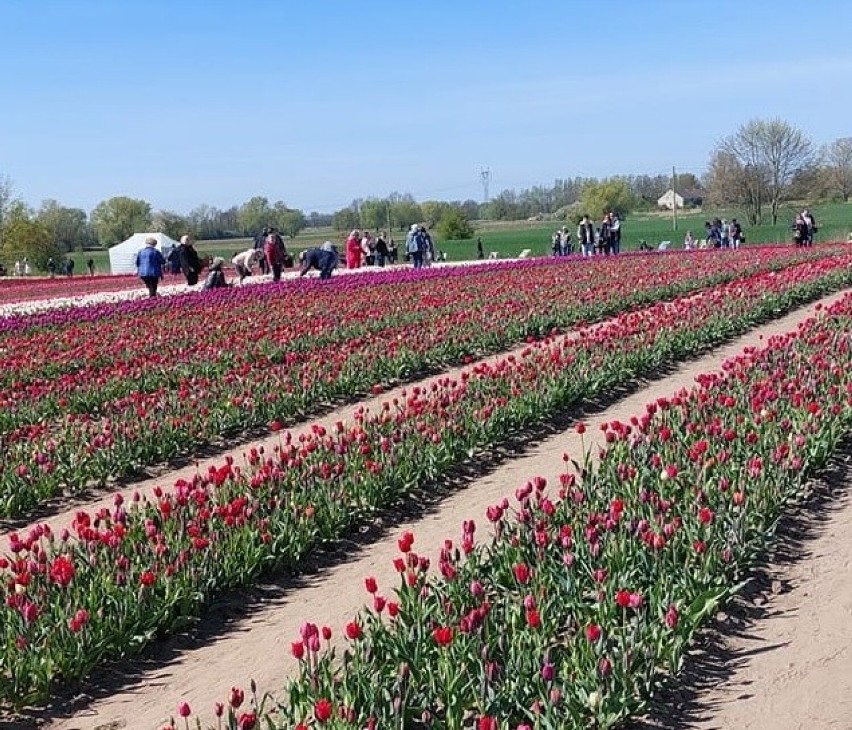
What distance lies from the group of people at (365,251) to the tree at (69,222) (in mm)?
85174

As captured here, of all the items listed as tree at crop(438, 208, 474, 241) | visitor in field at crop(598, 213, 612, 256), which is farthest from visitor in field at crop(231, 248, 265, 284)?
Result: tree at crop(438, 208, 474, 241)

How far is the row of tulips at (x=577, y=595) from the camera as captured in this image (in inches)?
163

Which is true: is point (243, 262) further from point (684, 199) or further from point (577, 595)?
point (684, 199)

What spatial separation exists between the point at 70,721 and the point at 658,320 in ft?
38.8

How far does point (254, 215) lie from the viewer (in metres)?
135

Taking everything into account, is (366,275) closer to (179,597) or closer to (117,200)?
(179,597)

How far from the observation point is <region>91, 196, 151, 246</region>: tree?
384 ft

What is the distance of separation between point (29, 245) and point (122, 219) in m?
49.9

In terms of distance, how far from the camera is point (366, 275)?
2909 cm

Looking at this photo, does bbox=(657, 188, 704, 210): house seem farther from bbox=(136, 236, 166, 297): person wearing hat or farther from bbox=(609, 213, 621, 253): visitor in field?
bbox=(136, 236, 166, 297): person wearing hat

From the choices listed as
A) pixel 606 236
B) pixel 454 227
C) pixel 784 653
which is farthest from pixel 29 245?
pixel 784 653

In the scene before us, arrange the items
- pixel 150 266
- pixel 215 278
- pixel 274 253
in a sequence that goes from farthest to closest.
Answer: pixel 274 253 < pixel 215 278 < pixel 150 266

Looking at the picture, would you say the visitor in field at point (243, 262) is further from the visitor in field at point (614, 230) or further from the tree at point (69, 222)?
the tree at point (69, 222)

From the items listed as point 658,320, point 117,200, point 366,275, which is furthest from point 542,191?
point 658,320
